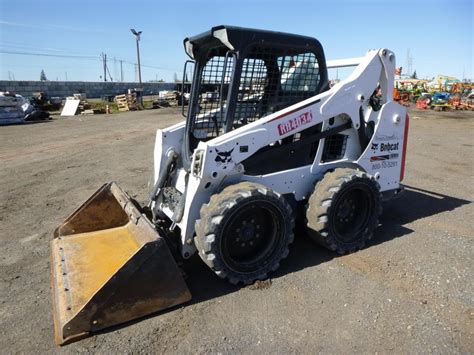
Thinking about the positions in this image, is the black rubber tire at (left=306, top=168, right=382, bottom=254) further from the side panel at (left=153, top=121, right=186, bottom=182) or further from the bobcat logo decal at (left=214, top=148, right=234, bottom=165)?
the side panel at (left=153, top=121, right=186, bottom=182)

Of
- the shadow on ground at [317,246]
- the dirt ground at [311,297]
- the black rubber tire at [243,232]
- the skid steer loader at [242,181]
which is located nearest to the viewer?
the dirt ground at [311,297]

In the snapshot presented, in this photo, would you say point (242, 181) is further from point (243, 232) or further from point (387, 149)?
point (387, 149)

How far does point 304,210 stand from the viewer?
428cm

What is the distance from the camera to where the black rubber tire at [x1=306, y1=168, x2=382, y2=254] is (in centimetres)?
405

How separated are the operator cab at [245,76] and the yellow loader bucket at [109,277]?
1.27 metres

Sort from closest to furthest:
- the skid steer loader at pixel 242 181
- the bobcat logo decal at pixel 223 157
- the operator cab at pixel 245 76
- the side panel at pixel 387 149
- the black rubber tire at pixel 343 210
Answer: the skid steer loader at pixel 242 181 → the bobcat logo decal at pixel 223 157 → the operator cab at pixel 245 76 → the black rubber tire at pixel 343 210 → the side panel at pixel 387 149

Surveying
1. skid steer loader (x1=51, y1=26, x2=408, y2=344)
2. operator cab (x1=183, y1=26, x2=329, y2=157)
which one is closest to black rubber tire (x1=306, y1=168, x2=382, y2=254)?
skid steer loader (x1=51, y1=26, x2=408, y2=344)

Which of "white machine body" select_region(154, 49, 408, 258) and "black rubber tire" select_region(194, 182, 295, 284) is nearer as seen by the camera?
"black rubber tire" select_region(194, 182, 295, 284)

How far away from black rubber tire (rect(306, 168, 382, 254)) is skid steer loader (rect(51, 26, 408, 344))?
0.02m

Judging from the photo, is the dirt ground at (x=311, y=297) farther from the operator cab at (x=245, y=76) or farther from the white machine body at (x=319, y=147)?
the operator cab at (x=245, y=76)

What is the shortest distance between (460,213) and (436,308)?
295 centimetres

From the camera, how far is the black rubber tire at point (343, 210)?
405cm

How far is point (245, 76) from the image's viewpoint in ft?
13.2

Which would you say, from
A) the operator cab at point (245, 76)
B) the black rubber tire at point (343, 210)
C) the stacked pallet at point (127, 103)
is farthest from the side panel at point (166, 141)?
the stacked pallet at point (127, 103)
